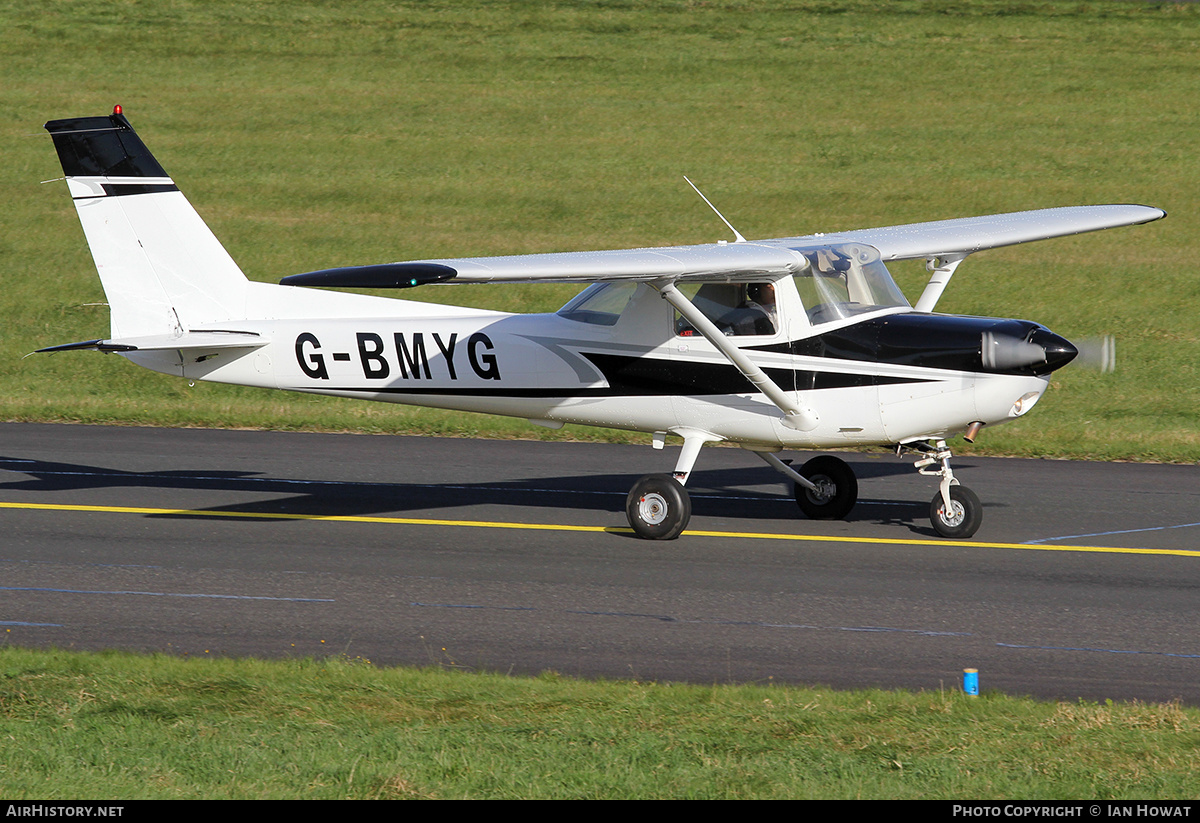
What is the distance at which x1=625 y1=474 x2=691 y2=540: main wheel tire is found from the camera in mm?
11078

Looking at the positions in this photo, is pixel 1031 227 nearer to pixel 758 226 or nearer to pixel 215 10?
pixel 758 226

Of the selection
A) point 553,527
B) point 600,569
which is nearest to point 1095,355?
point 600,569

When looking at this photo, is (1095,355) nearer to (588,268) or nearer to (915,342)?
(915,342)

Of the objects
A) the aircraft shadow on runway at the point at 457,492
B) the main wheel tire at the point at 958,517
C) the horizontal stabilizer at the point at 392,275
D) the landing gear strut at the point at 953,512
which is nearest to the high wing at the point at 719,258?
the horizontal stabilizer at the point at 392,275

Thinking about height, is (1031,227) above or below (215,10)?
below

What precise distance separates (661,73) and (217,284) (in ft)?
87.7

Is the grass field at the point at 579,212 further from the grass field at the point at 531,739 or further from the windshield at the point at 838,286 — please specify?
the windshield at the point at 838,286

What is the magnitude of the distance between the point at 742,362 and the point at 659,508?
4.74ft

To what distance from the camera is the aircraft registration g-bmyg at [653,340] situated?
34.0 feet

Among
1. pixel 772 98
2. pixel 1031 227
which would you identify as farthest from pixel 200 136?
pixel 1031 227

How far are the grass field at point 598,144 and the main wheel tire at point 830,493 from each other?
490 centimetres

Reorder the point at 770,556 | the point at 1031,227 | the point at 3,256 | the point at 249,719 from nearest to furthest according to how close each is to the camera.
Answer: the point at 249,719 < the point at 770,556 < the point at 1031,227 < the point at 3,256

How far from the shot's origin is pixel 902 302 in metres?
11.1

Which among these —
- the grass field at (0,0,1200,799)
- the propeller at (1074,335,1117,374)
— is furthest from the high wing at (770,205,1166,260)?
the grass field at (0,0,1200,799)
